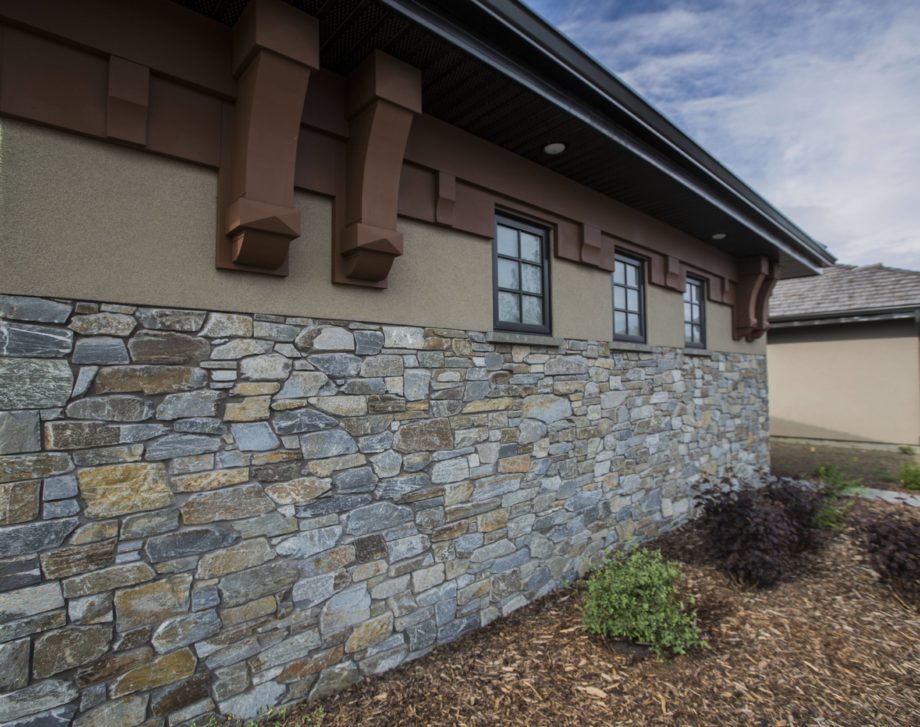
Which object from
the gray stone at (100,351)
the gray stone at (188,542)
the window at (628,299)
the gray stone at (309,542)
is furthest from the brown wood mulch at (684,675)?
the window at (628,299)

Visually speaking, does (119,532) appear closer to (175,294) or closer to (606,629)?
(175,294)

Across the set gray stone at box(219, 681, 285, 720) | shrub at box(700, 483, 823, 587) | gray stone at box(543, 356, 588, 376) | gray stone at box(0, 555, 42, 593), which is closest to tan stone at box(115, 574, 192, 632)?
gray stone at box(0, 555, 42, 593)

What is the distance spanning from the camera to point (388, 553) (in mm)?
3018

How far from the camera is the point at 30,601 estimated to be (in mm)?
1958

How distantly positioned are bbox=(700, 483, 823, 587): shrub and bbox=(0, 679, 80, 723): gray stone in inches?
181

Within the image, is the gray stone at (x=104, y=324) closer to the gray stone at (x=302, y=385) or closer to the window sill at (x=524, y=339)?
the gray stone at (x=302, y=385)

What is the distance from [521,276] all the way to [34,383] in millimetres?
3266

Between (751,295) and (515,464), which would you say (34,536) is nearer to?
(515,464)

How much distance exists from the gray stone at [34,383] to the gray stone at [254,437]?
2.33ft

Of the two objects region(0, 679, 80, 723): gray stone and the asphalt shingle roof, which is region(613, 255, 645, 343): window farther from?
→ the asphalt shingle roof

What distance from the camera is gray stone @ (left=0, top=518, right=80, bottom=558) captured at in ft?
6.27

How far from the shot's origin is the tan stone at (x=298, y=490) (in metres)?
2.59

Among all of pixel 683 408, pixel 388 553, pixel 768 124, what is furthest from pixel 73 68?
pixel 768 124

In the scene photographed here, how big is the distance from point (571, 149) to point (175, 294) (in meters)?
3.12
